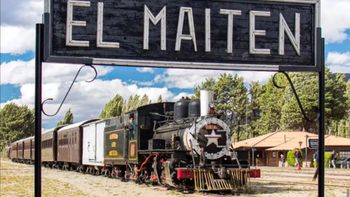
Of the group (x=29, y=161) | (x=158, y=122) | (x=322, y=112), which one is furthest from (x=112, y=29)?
(x=29, y=161)

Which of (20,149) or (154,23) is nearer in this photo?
(154,23)

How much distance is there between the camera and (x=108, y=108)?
115 meters

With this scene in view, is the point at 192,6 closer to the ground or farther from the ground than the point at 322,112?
farther from the ground

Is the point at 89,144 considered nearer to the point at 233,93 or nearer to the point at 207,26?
the point at 207,26

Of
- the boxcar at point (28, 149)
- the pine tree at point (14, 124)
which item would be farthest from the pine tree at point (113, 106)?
the boxcar at point (28, 149)

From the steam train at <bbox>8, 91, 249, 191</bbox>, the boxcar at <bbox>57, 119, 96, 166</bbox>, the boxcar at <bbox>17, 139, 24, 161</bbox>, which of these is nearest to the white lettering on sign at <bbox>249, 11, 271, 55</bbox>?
the steam train at <bbox>8, 91, 249, 191</bbox>

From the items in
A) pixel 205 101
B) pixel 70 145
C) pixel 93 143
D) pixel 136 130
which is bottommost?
pixel 70 145

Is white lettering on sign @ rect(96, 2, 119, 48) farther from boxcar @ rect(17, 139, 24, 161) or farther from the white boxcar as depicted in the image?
boxcar @ rect(17, 139, 24, 161)

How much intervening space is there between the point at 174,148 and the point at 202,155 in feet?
4.56

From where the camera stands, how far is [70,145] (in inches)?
1654

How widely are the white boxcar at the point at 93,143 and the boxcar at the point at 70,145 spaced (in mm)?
910

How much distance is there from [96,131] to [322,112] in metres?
28.8

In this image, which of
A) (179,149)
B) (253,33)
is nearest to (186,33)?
(253,33)

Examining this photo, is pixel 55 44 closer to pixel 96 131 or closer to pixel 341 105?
pixel 96 131
